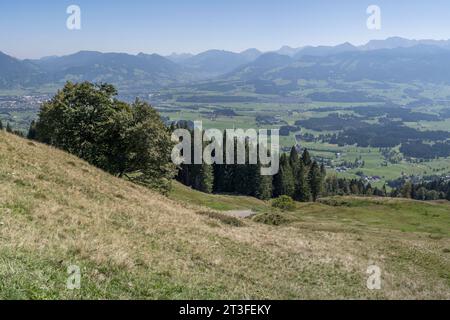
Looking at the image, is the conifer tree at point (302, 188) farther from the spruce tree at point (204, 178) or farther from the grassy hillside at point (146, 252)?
the grassy hillside at point (146, 252)

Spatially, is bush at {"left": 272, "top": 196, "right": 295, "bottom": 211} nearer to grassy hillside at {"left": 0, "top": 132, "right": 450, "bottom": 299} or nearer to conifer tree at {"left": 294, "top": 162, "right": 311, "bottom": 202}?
conifer tree at {"left": 294, "top": 162, "right": 311, "bottom": 202}

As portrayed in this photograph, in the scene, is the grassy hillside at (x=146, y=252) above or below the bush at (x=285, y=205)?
above

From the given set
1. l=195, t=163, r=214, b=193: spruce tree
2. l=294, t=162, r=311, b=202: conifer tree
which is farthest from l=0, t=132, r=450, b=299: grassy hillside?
l=294, t=162, r=311, b=202: conifer tree

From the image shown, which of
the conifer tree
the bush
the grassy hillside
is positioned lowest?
the conifer tree

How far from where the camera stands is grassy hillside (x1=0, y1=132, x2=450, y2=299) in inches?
581

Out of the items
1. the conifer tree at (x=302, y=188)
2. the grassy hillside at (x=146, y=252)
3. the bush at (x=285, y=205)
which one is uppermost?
the grassy hillside at (x=146, y=252)

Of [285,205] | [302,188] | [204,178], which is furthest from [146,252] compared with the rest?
[302,188]

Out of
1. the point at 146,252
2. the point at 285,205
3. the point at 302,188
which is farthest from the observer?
the point at 302,188

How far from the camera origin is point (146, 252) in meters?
19.8

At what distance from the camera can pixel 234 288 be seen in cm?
1700

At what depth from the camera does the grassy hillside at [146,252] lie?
14758 millimetres

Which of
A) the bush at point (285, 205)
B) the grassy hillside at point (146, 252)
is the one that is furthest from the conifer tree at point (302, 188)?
the grassy hillside at point (146, 252)

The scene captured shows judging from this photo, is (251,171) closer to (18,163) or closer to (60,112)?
(60,112)

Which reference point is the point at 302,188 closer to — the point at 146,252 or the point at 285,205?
the point at 285,205
